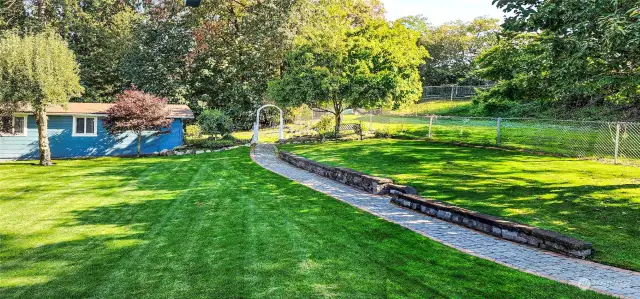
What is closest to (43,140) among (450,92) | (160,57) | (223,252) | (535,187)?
(160,57)

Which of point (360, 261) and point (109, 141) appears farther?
point (109, 141)

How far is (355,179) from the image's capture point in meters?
12.9

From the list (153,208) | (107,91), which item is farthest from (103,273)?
(107,91)

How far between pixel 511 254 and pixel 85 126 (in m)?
23.8

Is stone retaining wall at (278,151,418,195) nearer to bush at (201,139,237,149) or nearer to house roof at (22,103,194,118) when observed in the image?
bush at (201,139,237,149)

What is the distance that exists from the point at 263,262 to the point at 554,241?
186 inches

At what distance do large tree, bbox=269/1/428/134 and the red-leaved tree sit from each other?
6.91 metres

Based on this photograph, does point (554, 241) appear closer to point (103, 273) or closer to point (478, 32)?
point (103, 273)

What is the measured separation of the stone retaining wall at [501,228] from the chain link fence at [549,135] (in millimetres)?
8990

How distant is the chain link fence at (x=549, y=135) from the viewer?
14.5 m

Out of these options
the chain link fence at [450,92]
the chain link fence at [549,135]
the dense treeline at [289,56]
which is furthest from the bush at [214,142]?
the chain link fence at [450,92]

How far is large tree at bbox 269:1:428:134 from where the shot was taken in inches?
926

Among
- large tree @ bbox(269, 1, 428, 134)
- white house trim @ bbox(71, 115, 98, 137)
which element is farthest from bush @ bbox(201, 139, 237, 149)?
white house trim @ bbox(71, 115, 98, 137)

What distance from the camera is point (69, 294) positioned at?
5078 mm
